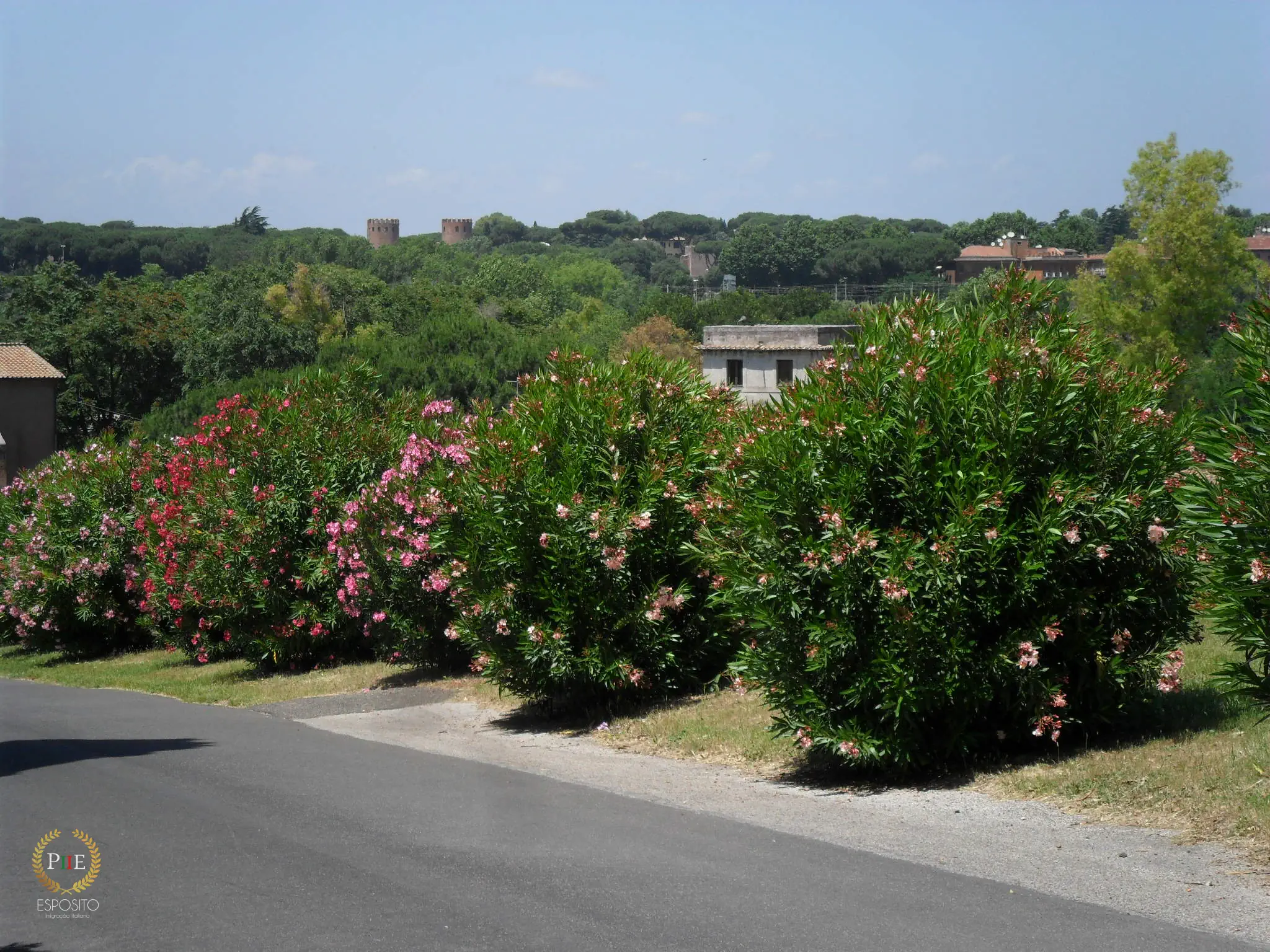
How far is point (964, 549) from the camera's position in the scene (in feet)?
29.2

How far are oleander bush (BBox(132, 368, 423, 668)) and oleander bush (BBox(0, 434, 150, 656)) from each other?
639 cm

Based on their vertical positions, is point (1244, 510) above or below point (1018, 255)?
below

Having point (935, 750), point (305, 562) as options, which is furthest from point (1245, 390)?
point (305, 562)

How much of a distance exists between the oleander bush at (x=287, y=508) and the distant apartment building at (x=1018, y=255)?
59917 mm

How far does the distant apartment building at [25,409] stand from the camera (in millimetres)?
53344

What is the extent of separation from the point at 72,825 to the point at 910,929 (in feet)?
19.3

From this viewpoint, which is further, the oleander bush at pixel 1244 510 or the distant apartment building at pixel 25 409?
the distant apartment building at pixel 25 409

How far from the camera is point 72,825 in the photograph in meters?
8.65

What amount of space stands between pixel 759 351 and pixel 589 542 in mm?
50821

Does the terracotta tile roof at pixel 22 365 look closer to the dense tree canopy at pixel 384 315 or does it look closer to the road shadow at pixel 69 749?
the dense tree canopy at pixel 384 315

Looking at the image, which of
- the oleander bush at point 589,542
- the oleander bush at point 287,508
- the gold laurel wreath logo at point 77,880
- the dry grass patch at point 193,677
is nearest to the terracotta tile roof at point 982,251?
the dry grass patch at point 193,677

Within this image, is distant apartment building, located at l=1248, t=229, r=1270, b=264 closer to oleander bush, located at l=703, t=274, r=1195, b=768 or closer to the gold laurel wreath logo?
oleander bush, located at l=703, t=274, r=1195, b=768

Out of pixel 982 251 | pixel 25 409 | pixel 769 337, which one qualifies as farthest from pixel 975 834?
pixel 982 251

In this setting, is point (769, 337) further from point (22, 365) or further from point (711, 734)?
point (711, 734)
